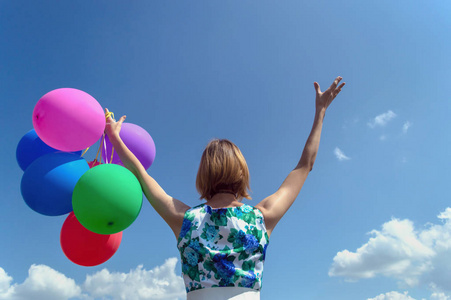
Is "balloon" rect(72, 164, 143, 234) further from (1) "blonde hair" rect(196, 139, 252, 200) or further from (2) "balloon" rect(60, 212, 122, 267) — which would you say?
(1) "blonde hair" rect(196, 139, 252, 200)

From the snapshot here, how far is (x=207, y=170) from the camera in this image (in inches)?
92.6

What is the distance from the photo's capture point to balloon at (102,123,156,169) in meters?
3.51

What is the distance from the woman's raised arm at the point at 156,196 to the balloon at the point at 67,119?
0.64 ft

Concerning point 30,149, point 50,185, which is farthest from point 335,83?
point 30,149

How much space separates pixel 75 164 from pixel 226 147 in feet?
5.56

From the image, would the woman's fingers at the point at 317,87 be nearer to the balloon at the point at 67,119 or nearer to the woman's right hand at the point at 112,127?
the woman's right hand at the point at 112,127

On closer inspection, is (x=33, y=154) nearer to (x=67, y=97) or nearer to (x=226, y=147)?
(x=67, y=97)

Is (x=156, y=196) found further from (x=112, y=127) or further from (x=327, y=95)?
(x=327, y=95)

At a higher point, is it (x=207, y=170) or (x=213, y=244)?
(x=207, y=170)

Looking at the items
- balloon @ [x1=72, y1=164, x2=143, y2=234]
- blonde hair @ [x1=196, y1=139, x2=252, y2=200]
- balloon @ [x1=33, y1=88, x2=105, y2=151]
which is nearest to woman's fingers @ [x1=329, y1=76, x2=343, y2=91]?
blonde hair @ [x1=196, y1=139, x2=252, y2=200]

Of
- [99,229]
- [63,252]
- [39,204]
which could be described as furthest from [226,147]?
[63,252]

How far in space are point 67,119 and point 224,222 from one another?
187 centimetres

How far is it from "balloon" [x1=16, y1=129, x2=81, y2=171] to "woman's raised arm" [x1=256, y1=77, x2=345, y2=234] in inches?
91.0

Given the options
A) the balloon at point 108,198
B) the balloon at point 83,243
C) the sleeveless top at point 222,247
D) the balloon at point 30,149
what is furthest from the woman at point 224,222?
the balloon at point 30,149
